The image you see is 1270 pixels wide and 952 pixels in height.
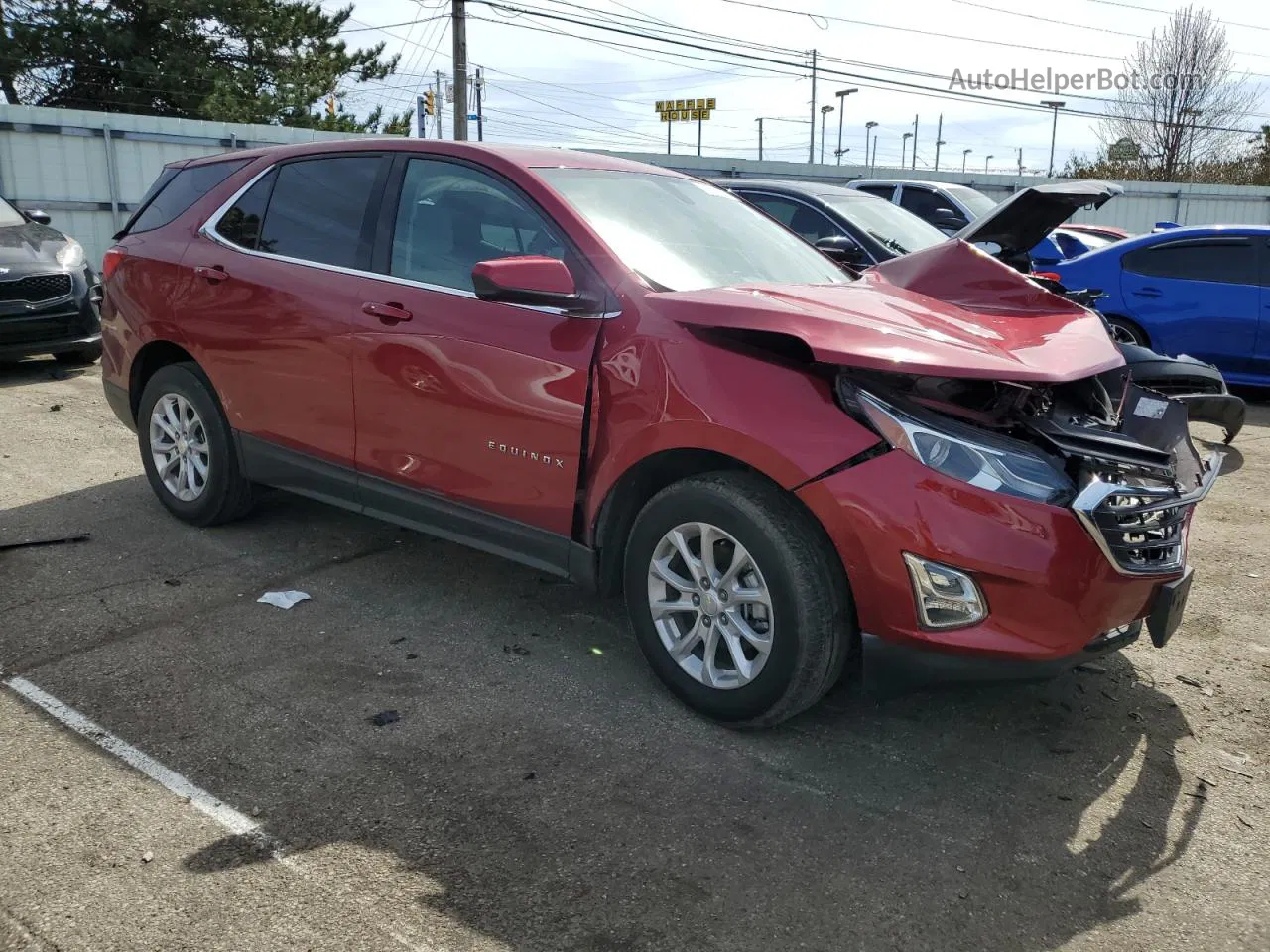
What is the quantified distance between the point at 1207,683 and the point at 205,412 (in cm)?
430

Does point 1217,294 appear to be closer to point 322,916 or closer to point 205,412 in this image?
point 205,412

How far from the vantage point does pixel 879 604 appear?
289 centimetres

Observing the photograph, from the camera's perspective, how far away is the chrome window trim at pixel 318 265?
346 centimetres

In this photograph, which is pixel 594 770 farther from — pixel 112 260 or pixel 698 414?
pixel 112 260

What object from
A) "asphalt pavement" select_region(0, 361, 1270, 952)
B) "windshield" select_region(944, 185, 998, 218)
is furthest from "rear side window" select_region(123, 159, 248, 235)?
"windshield" select_region(944, 185, 998, 218)

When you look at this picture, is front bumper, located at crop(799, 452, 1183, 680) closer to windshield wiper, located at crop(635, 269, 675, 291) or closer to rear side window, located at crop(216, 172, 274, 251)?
windshield wiper, located at crop(635, 269, 675, 291)


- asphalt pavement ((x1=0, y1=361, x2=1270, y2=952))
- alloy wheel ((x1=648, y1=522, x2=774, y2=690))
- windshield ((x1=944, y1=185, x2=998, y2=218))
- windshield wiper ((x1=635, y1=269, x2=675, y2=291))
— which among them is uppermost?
windshield ((x1=944, y1=185, x2=998, y2=218))

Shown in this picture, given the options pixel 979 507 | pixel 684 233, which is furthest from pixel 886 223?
pixel 979 507

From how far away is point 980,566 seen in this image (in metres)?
2.75

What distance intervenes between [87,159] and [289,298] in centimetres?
1506

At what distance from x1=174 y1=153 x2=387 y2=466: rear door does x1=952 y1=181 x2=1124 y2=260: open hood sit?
2520 mm

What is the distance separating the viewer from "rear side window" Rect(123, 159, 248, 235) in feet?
16.2

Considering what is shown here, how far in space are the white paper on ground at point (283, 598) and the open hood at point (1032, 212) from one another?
3.10 meters

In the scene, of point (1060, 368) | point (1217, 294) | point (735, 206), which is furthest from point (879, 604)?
point (1217, 294)
